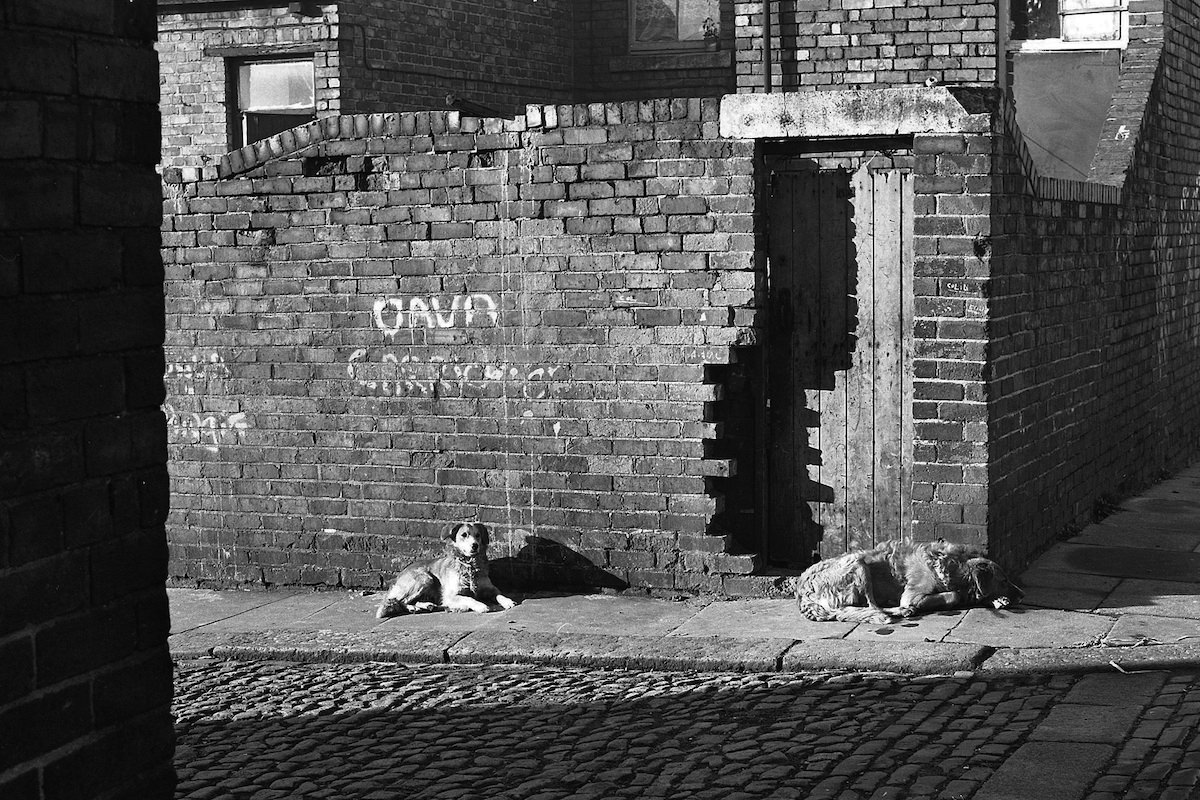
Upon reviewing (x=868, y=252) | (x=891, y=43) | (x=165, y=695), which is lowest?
(x=165, y=695)

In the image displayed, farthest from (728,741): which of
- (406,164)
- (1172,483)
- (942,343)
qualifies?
(1172,483)

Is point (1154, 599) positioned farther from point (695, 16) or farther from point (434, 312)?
point (695, 16)

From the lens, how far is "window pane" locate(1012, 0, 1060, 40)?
1345cm

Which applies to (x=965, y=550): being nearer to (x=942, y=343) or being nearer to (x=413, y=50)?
(x=942, y=343)

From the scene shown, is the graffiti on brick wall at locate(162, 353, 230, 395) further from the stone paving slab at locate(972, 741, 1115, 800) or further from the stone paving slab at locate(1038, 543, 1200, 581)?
the stone paving slab at locate(972, 741, 1115, 800)

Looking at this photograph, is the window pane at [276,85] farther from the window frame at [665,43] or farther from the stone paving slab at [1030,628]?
the stone paving slab at [1030,628]

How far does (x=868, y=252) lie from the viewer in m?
8.26

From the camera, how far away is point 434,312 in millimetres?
8891

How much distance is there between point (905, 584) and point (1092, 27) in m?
7.35

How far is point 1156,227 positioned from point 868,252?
4917mm

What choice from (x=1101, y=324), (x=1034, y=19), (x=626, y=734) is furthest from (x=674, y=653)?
(x=1034, y=19)

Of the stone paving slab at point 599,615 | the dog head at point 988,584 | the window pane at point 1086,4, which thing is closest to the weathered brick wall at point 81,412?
the stone paving slab at point 599,615

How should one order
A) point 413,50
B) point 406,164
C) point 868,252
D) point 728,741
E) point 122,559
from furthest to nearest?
1. point 413,50
2. point 406,164
3. point 868,252
4. point 728,741
5. point 122,559

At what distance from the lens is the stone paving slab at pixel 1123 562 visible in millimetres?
8506
